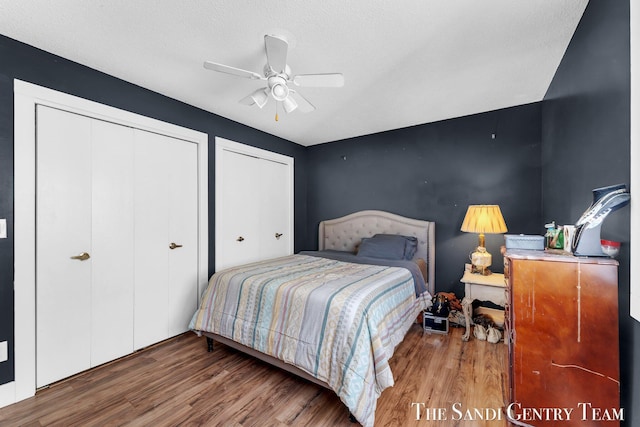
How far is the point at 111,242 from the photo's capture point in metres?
2.40

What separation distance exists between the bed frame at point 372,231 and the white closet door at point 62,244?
1.02 metres

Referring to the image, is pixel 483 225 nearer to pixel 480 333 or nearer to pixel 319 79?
pixel 480 333

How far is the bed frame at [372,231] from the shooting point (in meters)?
3.46

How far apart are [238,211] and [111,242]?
1414mm

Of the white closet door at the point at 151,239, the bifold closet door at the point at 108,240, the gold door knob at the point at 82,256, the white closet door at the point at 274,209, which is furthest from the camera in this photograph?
the white closet door at the point at 274,209

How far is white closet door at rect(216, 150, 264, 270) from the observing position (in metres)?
3.34

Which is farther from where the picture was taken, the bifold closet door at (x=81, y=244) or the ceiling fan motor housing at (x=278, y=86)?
the bifold closet door at (x=81, y=244)

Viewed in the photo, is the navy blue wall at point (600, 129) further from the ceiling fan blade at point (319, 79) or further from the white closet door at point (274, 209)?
the white closet door at point (274, 209)

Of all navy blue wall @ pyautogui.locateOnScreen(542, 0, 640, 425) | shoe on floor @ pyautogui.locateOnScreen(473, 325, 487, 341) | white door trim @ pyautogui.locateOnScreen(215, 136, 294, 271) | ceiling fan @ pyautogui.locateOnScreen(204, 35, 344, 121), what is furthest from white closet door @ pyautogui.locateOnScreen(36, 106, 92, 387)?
shoe on floor @ pyautogui.locateOnScreen(473, 325, 487, 341)

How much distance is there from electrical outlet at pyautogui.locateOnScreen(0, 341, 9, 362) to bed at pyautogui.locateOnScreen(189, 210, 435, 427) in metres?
1.21

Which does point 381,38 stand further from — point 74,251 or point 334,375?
point 74,251

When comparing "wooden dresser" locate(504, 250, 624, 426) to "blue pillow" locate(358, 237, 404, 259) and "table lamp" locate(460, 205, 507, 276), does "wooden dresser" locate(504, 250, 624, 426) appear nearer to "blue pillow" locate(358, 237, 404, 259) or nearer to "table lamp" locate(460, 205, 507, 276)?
"table lamp" locate(460, 205, 507, 276)

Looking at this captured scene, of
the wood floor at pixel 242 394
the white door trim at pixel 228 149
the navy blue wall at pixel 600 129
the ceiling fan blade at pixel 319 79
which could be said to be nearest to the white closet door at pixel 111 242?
the wood floor at pixel 242 394

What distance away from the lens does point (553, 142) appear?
7.77 ft
